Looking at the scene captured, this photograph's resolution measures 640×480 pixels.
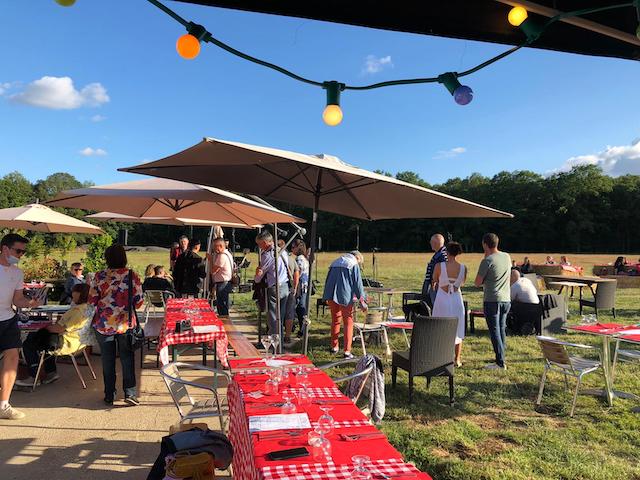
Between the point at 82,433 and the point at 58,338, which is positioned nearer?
the point at 82,433

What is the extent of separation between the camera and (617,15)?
2.18 metres

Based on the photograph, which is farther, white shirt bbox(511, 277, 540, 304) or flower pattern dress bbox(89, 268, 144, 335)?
white shirt bbox(511, 277, 540, 304)

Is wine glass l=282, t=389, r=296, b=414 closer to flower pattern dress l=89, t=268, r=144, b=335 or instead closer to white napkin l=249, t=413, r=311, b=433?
white napkin l=249, t=413, r=311, b=433

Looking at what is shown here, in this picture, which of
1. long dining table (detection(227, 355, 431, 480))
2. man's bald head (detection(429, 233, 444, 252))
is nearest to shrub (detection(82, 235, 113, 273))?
man's bald head (detection(429, 233, 444, 252))

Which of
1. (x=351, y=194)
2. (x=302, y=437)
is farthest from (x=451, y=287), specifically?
(x=302, y=437)

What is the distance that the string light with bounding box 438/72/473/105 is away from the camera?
2412 mm

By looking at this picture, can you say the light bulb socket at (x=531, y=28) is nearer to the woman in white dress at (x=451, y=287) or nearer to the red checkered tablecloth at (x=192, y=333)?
the red checkered tablecloth at (x=192, y=333)

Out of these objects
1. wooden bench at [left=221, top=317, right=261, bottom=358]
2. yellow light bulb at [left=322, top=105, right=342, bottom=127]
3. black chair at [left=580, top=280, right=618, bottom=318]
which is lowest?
wooden bench at [left=221, top=317, right=261, bottom=358]

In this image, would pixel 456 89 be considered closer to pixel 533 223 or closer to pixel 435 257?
pixel 435 257

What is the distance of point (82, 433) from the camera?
3762 mm

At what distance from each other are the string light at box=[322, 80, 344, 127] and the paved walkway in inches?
105

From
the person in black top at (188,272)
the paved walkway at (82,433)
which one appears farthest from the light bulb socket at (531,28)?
the person in black top at (188,272)

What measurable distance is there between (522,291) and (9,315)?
7.83 m

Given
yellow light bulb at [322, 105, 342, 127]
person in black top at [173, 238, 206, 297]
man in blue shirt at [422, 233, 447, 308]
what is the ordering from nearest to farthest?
yellow light bulb at [322, 105, 342, 127], man in blue shirt at [422, 233, 447, 308], person in black top at [173, 238, 206, 297]
